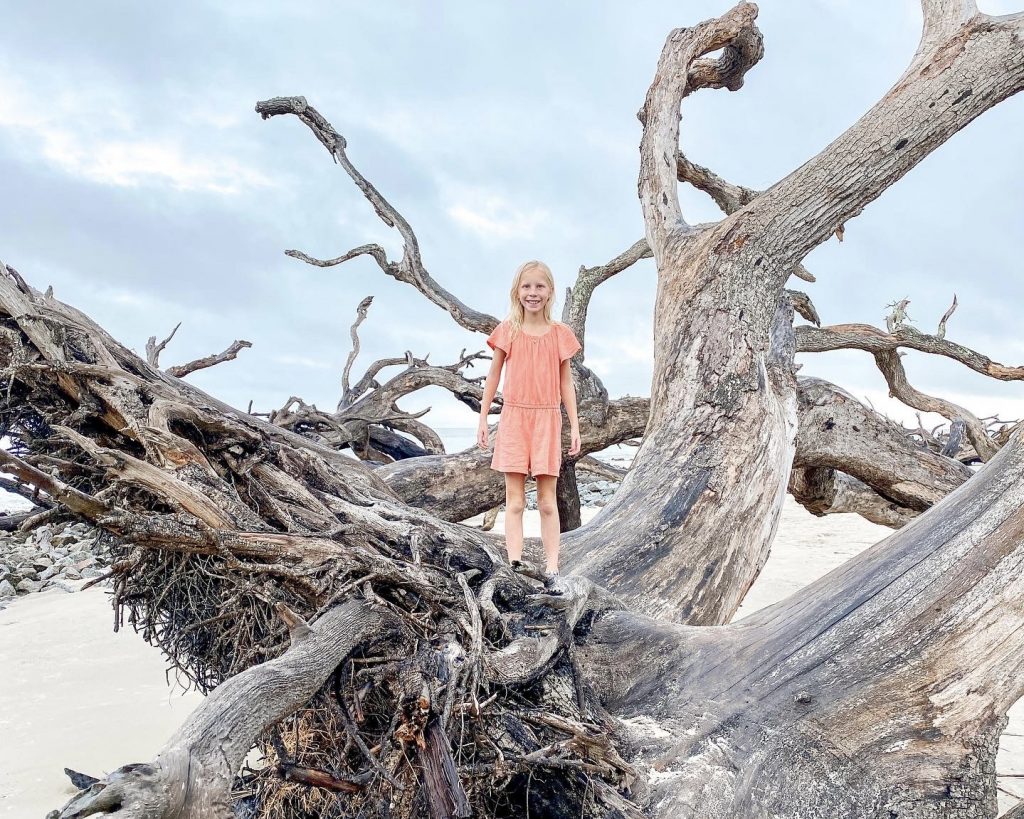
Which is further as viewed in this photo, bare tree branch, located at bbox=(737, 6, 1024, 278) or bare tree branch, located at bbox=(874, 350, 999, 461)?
bare tree branch, located at bbox=(874, 350, 999, 461)

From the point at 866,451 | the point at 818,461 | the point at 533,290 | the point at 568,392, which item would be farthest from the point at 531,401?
the point at 866,451

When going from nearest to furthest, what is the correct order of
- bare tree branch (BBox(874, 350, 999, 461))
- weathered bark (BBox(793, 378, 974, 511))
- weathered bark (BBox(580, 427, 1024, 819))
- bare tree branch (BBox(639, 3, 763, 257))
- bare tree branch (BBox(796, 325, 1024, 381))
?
1. weathered bark (BBox(580, 427, 1024, 819))
2. weathered bark (BBox(793, 378, 974, 511))
3. bare tree branch (BBox(639, 3, 763, 257))
4. bare tree branch (BBox(796, 325, 1024, 381))
5. bare tree branch (BBox(874, 350, 999, 461))

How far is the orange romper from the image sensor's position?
394 cm

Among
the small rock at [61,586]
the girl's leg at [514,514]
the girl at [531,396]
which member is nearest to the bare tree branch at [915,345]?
the girl at [531,396]

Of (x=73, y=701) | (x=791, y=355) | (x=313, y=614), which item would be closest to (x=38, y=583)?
(x=73, y=701)

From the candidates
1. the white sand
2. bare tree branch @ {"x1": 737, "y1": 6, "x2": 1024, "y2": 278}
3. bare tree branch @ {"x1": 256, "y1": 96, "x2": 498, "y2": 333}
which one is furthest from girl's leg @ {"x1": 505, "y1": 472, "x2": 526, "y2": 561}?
bare tree branch @ {"x1": 256, "y1": 96, "x2": 498, "y2": 333}

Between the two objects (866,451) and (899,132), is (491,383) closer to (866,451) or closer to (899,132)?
(899,132)

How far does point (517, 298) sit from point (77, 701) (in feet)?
13.0

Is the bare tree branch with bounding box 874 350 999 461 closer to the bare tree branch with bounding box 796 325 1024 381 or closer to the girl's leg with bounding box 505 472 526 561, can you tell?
the bare tree branch with bounding box 796 325 1024 381

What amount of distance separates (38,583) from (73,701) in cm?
435

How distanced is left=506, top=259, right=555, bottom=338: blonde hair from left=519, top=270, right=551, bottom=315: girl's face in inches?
0.7

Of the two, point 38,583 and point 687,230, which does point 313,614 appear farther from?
point 38,583

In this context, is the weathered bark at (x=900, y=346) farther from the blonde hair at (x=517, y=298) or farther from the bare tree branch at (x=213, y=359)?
the bare tree branch at (x=213, y=359)

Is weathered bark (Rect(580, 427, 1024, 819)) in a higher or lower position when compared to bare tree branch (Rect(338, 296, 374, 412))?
lower
